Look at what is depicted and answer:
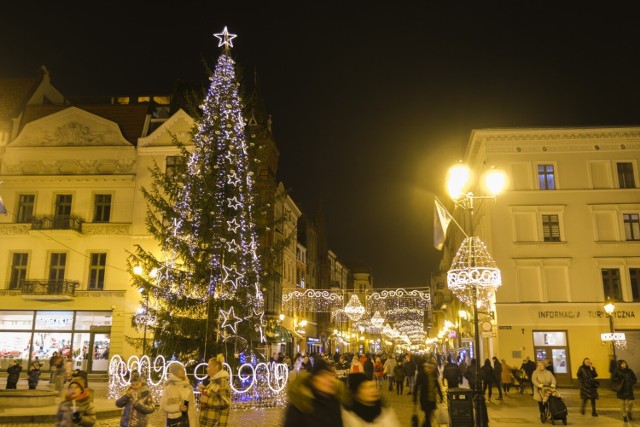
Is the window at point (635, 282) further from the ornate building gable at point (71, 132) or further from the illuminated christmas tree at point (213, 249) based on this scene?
the ornate building gable at point (71, 132)

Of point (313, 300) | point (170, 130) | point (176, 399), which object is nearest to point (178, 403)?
point (176, 399)

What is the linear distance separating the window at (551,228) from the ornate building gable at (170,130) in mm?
23184

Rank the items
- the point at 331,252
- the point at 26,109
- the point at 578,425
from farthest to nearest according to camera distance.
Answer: the point at 331,252 < the point at 26,109 < the point at 578,425

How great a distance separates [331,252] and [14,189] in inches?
2413

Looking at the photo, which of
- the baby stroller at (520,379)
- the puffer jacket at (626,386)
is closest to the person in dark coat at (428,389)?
the puffer jacket at (626,386)

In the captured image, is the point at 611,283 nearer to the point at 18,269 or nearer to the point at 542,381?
the point at 542,381

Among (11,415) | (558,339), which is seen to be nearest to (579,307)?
(558,339)

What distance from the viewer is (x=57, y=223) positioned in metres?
37.3

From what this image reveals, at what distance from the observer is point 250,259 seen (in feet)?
72.1

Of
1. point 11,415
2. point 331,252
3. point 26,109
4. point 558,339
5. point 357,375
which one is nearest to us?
point 357,375

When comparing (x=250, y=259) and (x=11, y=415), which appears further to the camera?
(x=250, y=259)

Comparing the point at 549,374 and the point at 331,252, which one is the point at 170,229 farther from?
the point at 331,252

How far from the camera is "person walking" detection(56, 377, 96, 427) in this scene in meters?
8.01

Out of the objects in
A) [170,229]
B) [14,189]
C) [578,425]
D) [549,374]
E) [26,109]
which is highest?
[26,109]
